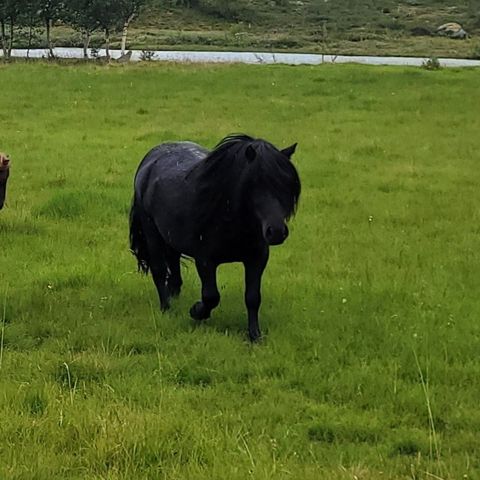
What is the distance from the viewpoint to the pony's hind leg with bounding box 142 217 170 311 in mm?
7979

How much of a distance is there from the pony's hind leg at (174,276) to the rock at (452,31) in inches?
3133

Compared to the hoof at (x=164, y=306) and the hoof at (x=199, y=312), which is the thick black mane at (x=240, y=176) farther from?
the hoof at (x=164, y=306)

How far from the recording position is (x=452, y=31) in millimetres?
83875

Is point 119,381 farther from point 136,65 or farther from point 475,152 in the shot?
point 136,65

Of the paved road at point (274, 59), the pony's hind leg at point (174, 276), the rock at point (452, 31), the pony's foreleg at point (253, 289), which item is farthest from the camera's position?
the rock at point (452, 31)

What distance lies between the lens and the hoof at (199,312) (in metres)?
7.20

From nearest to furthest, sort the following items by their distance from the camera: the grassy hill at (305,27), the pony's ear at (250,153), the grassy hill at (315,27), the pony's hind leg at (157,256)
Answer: the pony's ear at (250,153) → the pony's hind leg at (157,256) → the grassy hill at (305,27) → the grassy hill at (315,27)

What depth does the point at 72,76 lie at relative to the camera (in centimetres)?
2814

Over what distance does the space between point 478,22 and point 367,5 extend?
1957 cm

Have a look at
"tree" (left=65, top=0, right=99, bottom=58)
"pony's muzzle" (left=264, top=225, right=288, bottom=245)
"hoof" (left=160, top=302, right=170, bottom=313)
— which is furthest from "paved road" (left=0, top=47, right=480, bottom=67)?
"pony's muzzle" (left=264, top=225, right=288, bottom=245)

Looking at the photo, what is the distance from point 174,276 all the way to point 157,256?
32cm

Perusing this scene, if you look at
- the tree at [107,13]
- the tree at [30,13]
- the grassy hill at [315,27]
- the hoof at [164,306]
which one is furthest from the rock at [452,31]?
the hoof at [164,306]

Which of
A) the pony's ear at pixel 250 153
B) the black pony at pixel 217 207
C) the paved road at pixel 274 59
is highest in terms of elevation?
the pony's ear at pixel 250 153

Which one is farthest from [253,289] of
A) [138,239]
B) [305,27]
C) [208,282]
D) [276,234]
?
[305,27]
